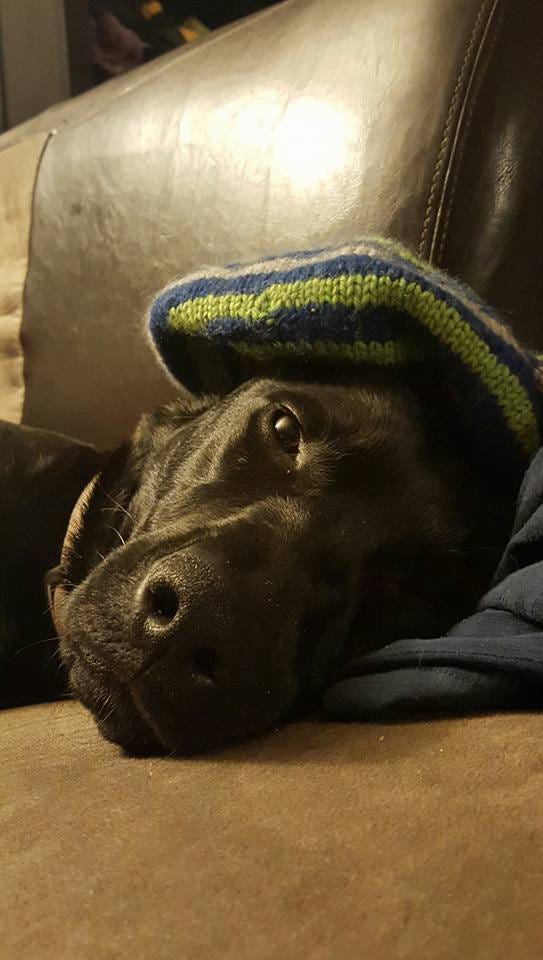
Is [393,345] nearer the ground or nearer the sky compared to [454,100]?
nearer the ground

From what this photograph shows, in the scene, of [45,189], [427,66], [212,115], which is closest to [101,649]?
[427,66]

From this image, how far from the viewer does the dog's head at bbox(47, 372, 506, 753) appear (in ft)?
2.53

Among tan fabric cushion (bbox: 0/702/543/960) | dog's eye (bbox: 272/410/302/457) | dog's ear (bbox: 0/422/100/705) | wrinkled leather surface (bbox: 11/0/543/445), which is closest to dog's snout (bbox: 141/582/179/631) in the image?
tan fabric cushion (bbox: 0/702/543/960)

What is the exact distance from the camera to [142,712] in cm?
78

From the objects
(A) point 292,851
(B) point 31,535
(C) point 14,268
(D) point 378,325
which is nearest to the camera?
(A) point 292,851

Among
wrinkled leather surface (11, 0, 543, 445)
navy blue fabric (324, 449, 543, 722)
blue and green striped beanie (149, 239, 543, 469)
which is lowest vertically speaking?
navy blue fabric (324, 449, 543, 722)

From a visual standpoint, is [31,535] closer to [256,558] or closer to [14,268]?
[256,558]

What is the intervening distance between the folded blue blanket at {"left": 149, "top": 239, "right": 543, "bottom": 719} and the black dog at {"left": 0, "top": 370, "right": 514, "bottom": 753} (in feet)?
0.17

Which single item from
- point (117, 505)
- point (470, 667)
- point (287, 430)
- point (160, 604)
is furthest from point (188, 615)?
point (117, 505)

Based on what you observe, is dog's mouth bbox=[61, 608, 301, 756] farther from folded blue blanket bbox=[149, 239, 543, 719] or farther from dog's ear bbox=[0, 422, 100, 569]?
dog's ear bbox=[0, 422, 100, 569]

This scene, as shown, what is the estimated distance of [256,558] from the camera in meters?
0.83

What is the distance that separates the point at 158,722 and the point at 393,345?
48 cm

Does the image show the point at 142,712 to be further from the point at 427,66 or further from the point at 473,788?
the point at 427,66

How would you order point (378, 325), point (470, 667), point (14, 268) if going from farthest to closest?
point (14, 268), point (378, 325), point (470, 667)
